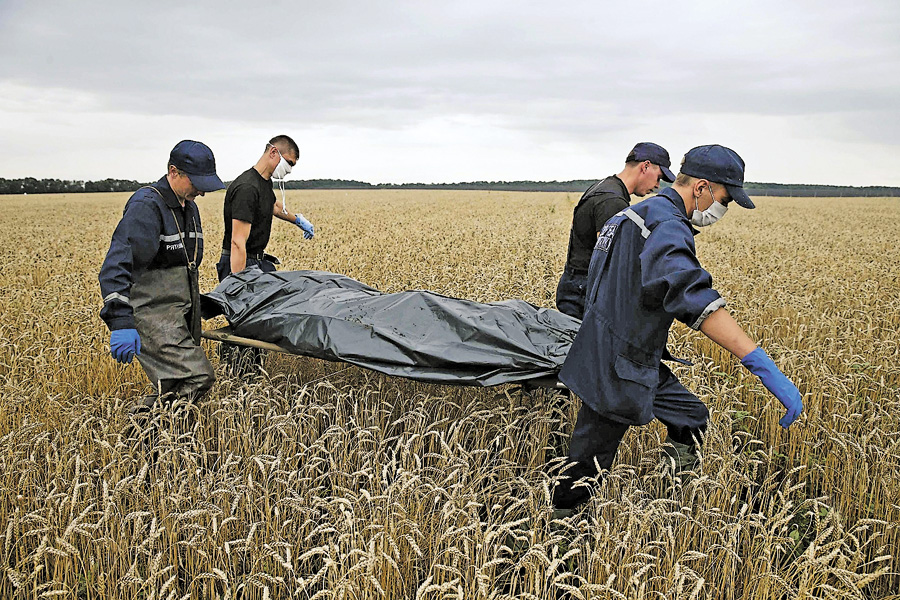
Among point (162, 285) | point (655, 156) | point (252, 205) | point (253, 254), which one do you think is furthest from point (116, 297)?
point (655, 156)

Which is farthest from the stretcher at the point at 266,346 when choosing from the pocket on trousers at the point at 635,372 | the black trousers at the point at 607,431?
the pocket on trousers at the point at 635,372

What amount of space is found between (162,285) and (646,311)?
3095 millimetres

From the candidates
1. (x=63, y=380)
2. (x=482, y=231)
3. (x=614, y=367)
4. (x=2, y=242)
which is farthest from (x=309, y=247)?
(x=614, y=367)

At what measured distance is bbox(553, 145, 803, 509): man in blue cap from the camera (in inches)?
116

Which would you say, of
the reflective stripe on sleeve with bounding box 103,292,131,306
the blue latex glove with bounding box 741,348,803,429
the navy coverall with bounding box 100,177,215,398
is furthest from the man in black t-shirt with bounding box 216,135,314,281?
the blue latex glove with bounding box 741,348,803,429

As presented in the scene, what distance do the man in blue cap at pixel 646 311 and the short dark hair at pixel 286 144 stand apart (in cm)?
378

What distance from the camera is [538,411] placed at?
423 cm

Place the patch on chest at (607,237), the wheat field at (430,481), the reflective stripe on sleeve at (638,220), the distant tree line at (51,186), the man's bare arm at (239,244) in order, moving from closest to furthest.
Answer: the wheat field at (430,481), the reflective stripe on sleeve at (638,220), the patch on chest at (607,237), the man's bare arm at (239,244), the distant tree line at (51,186)

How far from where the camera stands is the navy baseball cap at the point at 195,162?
4191 mm

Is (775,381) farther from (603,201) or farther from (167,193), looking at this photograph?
(167,193)

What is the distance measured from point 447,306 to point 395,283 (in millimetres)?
3789

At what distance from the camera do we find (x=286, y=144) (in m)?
6.25

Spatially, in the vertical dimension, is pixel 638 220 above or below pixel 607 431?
above

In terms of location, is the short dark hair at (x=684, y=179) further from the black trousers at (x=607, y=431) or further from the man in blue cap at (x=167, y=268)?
the man in blue cap at (x=167, y=268)
